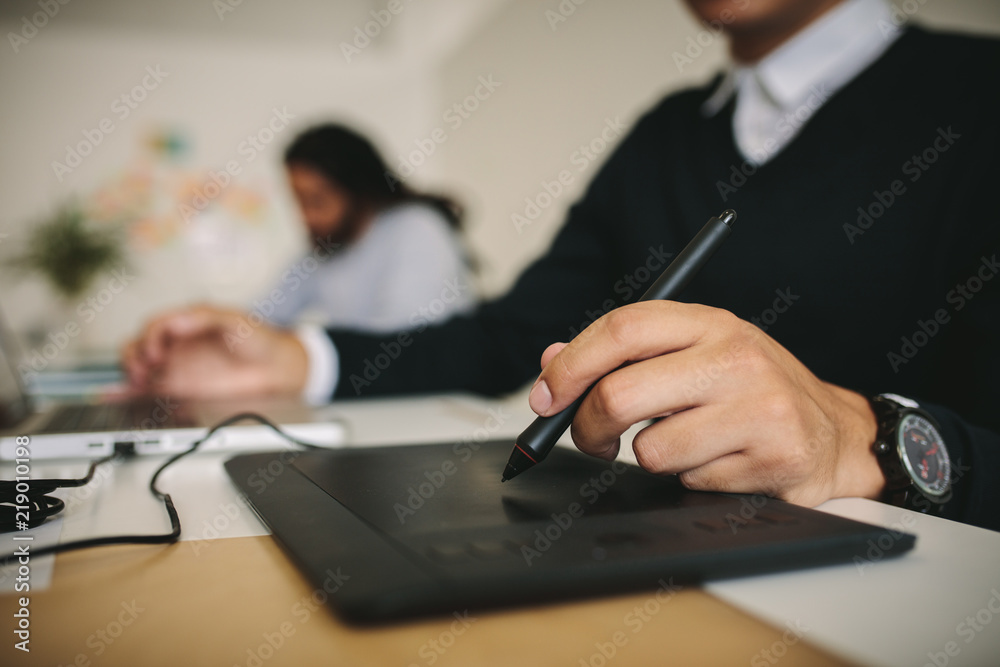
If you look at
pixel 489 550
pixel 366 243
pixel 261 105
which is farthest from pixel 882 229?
pixel 261 105

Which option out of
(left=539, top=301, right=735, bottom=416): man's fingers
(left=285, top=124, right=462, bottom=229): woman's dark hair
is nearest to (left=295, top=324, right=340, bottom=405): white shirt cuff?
(left=539, top=301, right=735, bottom=416): man's fingers

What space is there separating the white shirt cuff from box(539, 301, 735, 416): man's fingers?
0.65 m

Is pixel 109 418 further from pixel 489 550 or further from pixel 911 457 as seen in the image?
pixel 911 457

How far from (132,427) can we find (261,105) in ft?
11.8

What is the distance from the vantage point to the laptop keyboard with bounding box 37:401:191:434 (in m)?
0.58

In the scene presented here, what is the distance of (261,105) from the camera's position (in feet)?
12.2

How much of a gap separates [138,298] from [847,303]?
12.1 ft

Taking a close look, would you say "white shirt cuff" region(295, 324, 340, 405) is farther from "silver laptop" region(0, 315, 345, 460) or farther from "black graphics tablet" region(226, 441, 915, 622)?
"black graphics tablet" region(226, 441, 915, 622)

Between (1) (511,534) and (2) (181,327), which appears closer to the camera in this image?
(1) (511,534)

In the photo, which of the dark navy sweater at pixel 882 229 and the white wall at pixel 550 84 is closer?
the dark navy sweater at pixel 882 229

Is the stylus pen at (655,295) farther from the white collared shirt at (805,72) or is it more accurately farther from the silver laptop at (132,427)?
the white collared shirt at (805,72)

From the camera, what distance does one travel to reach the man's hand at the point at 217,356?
0.95 m

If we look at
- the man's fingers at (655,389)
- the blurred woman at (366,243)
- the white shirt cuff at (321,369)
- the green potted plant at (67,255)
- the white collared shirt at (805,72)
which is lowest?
the green potted plant at (67,255)

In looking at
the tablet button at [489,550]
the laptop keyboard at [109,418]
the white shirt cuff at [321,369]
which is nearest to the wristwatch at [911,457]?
the tablet button at [489,550]
